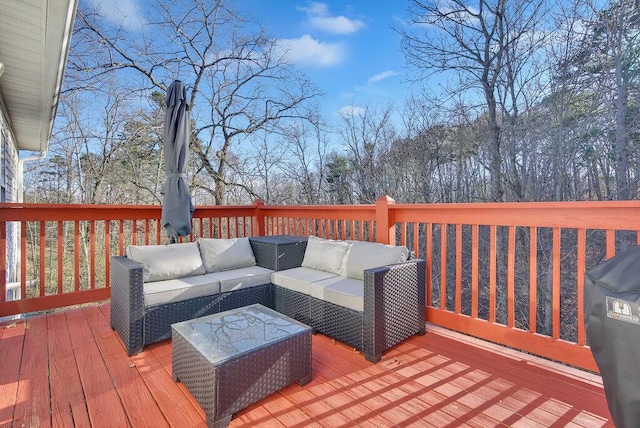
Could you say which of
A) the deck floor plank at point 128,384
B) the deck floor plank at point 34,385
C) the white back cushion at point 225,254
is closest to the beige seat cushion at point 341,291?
the white back cushion at point 225,254

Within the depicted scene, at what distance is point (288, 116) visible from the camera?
10.2 meters

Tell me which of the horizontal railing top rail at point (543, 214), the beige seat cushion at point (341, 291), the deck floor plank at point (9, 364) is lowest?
the deck floor plank at point (9, 364)

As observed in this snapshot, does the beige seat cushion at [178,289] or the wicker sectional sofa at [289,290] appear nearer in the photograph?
the wicker sectional sofa at [289,290]

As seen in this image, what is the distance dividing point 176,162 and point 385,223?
250 cm

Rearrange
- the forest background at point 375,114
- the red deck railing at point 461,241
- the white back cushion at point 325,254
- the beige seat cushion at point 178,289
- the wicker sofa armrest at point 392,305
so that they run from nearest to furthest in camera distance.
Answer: the red deck railing at point 461,241 < the wicker sofa armrest at point 392,305 < the beige seat cushion at point 178,289 < the white back cushion at point 325,254 < the forest background at point 375,114

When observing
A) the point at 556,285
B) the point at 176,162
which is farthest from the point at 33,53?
the point at 556,285

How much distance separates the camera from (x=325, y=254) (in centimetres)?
350

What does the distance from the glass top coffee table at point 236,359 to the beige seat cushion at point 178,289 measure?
676mm

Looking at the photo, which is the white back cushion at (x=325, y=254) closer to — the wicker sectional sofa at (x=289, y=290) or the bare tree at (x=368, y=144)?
the wicker sectional sofa at (x=289, y=290)

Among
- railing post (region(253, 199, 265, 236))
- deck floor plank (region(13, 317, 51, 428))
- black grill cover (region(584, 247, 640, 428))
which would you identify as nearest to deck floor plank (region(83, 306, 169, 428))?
deck floor plank (region(13, 317, 51, 428))

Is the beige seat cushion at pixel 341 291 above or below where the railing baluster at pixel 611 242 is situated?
below

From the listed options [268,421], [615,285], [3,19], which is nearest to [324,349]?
[268,421]

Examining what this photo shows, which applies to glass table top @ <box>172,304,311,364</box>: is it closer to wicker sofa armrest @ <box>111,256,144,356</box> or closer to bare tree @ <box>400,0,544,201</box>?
wicker sofa armrest @ <box>111,256,144,356</box>

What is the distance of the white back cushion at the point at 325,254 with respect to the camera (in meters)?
3.38
